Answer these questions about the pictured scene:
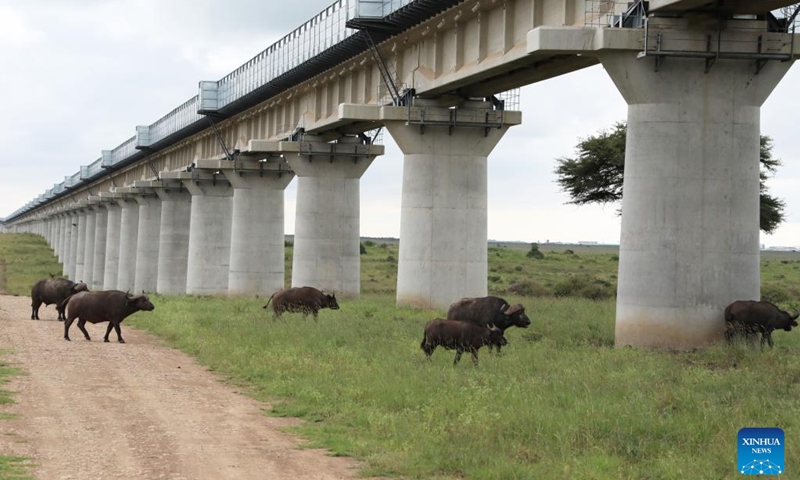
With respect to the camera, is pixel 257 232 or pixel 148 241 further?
pixel 148 241

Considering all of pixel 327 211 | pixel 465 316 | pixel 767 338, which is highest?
pixel 327 211

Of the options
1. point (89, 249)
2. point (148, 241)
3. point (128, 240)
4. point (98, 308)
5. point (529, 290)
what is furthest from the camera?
point (89, 249)

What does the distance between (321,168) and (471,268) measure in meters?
12.5

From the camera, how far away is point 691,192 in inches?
915

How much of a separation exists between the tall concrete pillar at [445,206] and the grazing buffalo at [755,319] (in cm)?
1303

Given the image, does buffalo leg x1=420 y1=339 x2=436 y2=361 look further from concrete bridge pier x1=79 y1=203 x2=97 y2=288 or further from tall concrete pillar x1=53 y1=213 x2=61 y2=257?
tall concrete pillar x1=53 y1=213 x2=61 y2=257

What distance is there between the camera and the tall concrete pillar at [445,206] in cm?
3534

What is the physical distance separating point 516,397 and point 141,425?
4952mm

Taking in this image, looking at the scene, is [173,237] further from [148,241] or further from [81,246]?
[81,246]

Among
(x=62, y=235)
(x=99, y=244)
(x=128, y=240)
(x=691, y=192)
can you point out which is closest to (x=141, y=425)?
(x=691, y=192)

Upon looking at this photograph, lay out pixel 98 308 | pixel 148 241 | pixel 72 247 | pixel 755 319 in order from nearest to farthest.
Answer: pixel 755 319 < pixel 98 308 < pixel 148 241 < pixel 72 247

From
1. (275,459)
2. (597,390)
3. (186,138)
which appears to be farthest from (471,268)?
(186,138)

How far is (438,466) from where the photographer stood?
38.9ft

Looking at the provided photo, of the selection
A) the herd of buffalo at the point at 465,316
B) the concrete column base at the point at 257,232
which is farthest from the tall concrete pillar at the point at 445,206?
the concrete column base at the point at 257,232
